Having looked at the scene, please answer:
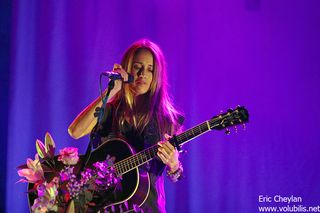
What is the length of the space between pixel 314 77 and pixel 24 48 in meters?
2.19

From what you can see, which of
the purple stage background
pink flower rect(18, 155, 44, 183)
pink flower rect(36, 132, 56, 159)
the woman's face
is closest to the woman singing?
the woman's face

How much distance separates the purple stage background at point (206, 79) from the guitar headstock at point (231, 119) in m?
0.56

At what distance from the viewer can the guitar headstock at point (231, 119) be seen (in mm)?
2348

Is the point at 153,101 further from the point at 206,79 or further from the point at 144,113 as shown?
the point at 206,79

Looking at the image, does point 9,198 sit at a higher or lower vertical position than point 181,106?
lower

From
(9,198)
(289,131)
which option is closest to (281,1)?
(289,131)

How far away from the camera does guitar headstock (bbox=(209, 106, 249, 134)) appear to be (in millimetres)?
2348

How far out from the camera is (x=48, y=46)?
3268 mm

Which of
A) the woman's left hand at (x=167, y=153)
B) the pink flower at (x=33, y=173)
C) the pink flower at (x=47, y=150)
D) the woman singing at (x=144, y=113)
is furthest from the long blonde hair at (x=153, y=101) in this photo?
the pink flower at (x=33, y=173)

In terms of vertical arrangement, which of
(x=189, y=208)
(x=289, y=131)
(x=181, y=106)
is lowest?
(x=189, y=208)

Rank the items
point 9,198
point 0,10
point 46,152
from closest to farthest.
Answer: point 46,152, point 9,198, point 0,10

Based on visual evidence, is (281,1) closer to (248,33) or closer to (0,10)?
(248,33)

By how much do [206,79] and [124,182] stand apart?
994 millimetres

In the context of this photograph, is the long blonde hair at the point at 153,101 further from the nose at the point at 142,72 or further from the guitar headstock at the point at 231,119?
the guitar headstock at the point at 231,119
